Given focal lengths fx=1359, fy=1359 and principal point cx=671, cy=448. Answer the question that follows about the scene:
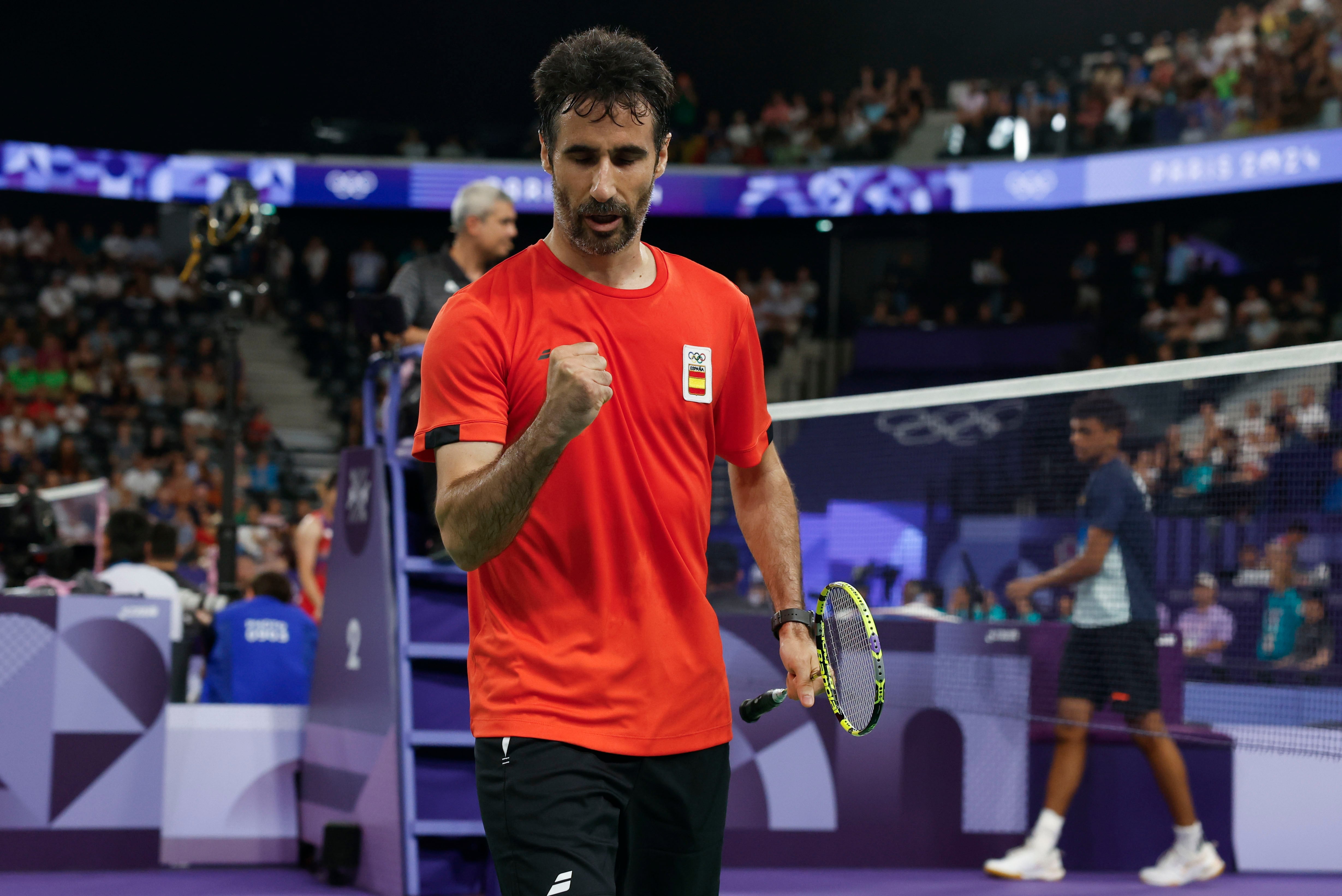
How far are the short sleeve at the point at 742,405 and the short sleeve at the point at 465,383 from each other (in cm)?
47

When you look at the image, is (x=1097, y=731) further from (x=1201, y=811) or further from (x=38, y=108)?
(x=38, y=108)

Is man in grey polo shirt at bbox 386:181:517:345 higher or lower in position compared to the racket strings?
higher

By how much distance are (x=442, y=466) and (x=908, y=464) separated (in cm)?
553

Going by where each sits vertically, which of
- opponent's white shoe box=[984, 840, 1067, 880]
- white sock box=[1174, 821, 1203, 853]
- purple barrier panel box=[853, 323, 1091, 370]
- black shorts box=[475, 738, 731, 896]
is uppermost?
purple barrier panel box=[853, 323, 1091, 370]

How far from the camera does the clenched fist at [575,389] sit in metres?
2.07

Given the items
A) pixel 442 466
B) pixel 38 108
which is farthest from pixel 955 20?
pixel 442 466

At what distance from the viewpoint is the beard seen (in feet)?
7.83

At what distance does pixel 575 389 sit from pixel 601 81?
2.08 feet

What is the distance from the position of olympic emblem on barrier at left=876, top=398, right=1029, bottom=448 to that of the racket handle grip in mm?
4684

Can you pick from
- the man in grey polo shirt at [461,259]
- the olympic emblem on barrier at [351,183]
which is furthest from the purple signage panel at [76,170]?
the man in grey polo shirt at [461,259]

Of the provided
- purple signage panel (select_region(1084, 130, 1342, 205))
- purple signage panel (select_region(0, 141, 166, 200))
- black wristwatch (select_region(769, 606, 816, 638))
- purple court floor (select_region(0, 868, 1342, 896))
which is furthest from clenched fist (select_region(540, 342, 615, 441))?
purple signage panel (select_region(0, 141, 166, 200))

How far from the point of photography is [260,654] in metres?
7.26

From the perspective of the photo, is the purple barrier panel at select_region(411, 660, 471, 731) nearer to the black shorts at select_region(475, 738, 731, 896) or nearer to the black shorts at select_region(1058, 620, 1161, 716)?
the black shorts at select_region(1058, 620, 1161, 716)

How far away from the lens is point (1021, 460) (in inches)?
284
